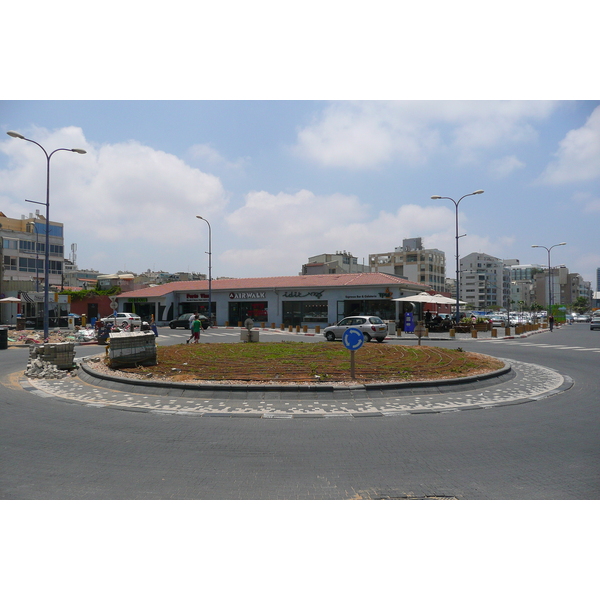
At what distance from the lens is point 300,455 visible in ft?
19.2

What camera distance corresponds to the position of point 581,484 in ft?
15.8

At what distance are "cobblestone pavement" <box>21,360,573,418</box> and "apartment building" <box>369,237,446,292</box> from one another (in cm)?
8784

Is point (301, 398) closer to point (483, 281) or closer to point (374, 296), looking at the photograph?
point (374, 296)

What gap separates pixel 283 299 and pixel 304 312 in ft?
8.65

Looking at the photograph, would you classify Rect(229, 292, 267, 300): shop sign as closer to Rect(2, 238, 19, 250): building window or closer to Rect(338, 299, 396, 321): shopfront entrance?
Rect(338, 299, 396, 321): shopfront entrance

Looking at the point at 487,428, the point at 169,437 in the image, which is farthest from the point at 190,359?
the point at 487,428

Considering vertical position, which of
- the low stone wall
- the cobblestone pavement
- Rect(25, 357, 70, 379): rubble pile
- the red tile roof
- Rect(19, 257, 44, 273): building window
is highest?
Rect(19, 257, 44, 273): building window

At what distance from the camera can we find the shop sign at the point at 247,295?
43875 millimetres

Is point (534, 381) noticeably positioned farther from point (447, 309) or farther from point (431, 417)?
point (447, 309)

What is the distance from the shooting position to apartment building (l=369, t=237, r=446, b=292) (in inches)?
3873

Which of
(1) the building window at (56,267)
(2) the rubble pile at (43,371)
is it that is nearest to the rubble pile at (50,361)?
(2) the rubble pile at (43,371)

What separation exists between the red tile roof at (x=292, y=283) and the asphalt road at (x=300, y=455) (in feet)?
99.2

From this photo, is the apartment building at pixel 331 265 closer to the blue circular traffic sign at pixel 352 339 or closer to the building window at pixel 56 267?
the building window at pixel 56 267

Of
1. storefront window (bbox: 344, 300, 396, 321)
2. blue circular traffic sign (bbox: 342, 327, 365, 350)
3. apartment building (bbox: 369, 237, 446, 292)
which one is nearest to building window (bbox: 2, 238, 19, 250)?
storefront window (bbox: 344, 300, 396, 321)
